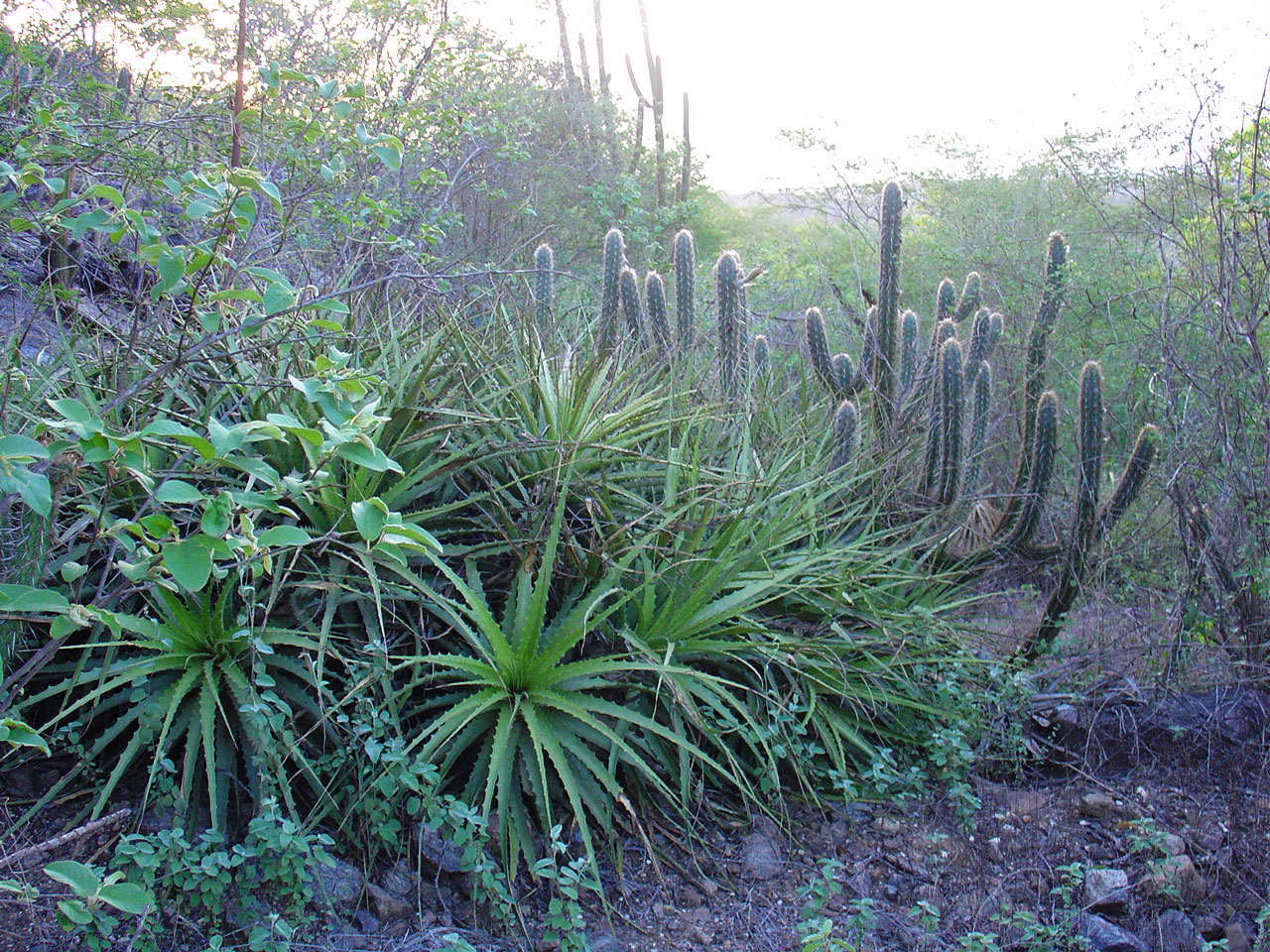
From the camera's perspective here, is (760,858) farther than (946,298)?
No

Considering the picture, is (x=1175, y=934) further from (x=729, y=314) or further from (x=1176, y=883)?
(x=729, y=314)

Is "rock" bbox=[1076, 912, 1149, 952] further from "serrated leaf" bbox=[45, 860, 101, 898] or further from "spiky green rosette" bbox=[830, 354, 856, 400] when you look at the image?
"spiky green rosette" bbox=[830, 354, 856, 400]

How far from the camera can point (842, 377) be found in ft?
20.4

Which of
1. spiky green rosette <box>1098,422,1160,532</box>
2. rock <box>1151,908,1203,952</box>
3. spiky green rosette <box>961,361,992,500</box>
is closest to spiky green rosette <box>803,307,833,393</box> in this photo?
spiky green rosette <box>961,361,992,500</box>

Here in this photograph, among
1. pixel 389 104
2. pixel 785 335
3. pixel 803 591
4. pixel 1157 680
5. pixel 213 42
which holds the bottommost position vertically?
pixel 1157 680

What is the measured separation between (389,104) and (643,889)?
4.13 m

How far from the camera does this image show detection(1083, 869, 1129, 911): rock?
9.54 feet

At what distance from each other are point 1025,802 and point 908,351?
3527 mm

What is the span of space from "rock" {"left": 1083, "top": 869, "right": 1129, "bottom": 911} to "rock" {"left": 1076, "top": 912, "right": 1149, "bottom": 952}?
85 mm

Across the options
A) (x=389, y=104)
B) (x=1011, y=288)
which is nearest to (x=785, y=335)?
(x=1011, y=288)

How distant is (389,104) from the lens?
504 centimetres

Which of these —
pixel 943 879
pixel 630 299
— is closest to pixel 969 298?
pixel 630 299

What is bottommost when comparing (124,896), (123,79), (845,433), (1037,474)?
(124,896)

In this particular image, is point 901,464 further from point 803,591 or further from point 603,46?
point 603,46
